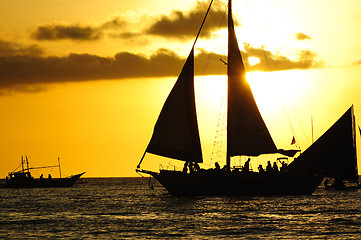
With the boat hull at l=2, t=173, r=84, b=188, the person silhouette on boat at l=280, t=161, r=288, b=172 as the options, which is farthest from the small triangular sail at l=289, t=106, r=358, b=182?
the boat hull at l=2, t=173, r=84, b=188

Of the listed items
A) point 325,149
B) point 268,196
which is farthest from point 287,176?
Result: point 325,149

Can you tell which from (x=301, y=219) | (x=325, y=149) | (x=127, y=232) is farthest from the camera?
(x=325, y=149)

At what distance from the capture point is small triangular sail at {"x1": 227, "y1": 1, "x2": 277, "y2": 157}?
81.2m

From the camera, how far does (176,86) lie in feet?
250

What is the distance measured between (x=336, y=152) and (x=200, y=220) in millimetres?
39375

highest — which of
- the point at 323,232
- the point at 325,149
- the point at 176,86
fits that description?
the point at 176,86

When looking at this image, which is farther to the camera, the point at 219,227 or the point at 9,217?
the point at 9,217

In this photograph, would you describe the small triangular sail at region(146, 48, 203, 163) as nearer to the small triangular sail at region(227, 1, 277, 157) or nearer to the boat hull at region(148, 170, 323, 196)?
the boat hull at region(148, 170, 323, 196)

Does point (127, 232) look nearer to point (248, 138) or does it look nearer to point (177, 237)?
point (177, 237)

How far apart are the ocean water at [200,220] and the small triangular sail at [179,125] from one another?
5801mm

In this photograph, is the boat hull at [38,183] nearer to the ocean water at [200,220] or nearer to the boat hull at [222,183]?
the ocean water at [200,220]

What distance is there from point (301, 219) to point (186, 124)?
19.8 meters

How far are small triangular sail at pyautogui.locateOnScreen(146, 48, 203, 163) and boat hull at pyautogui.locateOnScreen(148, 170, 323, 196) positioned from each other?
424 centimetres

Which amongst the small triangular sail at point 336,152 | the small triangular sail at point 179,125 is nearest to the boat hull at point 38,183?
the small triangular sail at point 336,152
